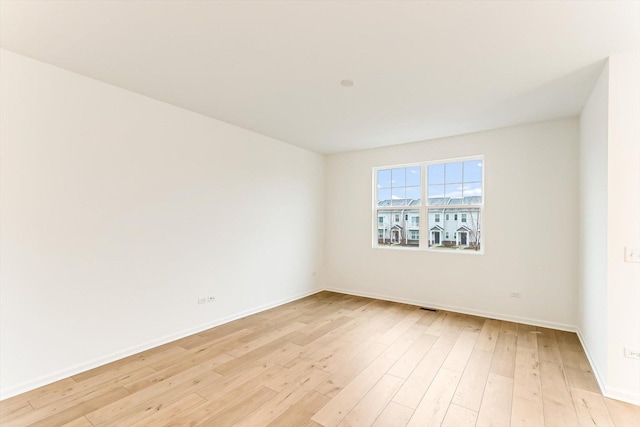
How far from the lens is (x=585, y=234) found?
10.7ft

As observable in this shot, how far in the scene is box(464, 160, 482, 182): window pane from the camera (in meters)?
4.42

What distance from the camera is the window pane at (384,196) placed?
530cm

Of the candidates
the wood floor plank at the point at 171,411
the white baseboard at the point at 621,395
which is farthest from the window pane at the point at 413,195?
the wood floor plank at the point at 171,411

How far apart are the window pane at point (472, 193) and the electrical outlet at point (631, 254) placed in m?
2.17

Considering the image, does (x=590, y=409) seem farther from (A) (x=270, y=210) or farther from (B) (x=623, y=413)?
(A) (x=270, y=210)

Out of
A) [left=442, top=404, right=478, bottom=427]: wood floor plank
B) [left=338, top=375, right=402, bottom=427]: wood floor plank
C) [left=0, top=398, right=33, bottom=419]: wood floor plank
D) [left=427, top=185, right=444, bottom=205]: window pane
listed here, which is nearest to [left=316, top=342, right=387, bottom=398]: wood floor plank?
[left=338, top=375, right=402, bottom=427]: wood floor plank

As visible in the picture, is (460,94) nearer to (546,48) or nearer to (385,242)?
(546,48)

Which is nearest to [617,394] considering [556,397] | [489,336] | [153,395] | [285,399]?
[556,397]

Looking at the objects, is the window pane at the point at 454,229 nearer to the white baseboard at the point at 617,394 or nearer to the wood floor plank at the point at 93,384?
the white baseboard at the point at 617,394

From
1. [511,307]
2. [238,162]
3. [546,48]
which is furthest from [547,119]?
[238,162]

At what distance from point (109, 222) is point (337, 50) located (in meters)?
2.64

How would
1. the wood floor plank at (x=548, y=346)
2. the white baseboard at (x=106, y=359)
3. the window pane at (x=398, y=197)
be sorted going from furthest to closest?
the window pane at (x=398, y=197)
the wood floor plank at (x=548, y=346)
the white baseboard at (x=106, y=359)

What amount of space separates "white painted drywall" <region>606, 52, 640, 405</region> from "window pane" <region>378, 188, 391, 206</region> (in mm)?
3135

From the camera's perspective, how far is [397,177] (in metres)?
5.22
